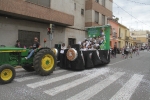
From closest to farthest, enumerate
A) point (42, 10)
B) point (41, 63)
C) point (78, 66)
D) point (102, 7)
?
point (41, 63) < point (78, 66) < point (42, 10) < point (102, 7)

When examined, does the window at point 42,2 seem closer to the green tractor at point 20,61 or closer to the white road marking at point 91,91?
the green tractor at point 20,61

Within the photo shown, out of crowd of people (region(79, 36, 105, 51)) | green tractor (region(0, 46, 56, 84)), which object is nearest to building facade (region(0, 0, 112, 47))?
crowd of people (region(79, 36, 105, 51))

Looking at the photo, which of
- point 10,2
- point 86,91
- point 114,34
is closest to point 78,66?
point 86,91

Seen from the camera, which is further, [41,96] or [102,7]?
[102,7]

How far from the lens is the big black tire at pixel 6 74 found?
581 centimetres

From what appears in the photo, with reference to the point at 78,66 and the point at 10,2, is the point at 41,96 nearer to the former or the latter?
the point at 78,66

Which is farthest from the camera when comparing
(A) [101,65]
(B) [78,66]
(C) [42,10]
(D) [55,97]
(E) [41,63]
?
(C) [42,10]

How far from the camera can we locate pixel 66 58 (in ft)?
31.7

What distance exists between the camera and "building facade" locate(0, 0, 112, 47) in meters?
11.7

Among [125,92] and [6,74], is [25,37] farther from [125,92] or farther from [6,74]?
[125,92]

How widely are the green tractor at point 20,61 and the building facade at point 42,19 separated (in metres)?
4.97

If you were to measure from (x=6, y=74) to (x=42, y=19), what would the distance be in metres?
8.36

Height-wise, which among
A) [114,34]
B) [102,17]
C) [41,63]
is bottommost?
[41,63]

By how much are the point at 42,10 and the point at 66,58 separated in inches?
233
